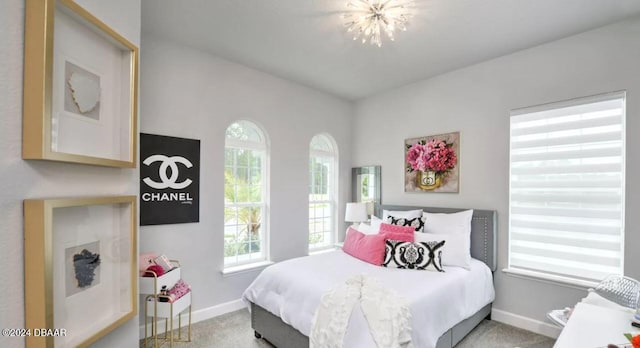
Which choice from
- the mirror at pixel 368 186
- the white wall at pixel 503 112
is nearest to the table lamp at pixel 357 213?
the mirror at pixel 368 186

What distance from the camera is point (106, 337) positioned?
1039 mm

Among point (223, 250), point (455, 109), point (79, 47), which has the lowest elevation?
point (223, 250)

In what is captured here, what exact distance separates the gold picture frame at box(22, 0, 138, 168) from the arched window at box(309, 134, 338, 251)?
3.07 meters

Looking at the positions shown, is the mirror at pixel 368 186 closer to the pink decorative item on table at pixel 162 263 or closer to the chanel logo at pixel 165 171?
the chanel logo at pixel 165 171

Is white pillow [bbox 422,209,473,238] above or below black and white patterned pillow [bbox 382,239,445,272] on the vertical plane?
above

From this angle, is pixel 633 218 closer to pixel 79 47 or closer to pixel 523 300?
pixel 523 300

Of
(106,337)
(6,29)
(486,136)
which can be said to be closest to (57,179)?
(6,29)

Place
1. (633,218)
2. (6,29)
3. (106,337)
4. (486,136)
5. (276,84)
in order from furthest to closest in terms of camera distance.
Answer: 1. (276,84)
2. (486,136)
3. (633,218)
4. (106,337)
5. (6,29)

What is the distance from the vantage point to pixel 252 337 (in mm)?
2582

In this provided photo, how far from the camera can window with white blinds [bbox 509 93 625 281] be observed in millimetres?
2398

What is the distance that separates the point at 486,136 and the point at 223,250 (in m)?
3.15

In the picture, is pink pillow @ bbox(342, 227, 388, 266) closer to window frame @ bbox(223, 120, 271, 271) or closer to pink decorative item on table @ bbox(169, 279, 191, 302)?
window frame @ bbox(223, 120, 271, 271)

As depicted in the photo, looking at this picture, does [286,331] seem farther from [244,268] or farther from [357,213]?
[357,213]

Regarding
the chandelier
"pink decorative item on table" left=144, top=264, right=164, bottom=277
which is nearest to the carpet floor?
"pink decorative item on table" left=144, top=264, right=164, bottom=277
